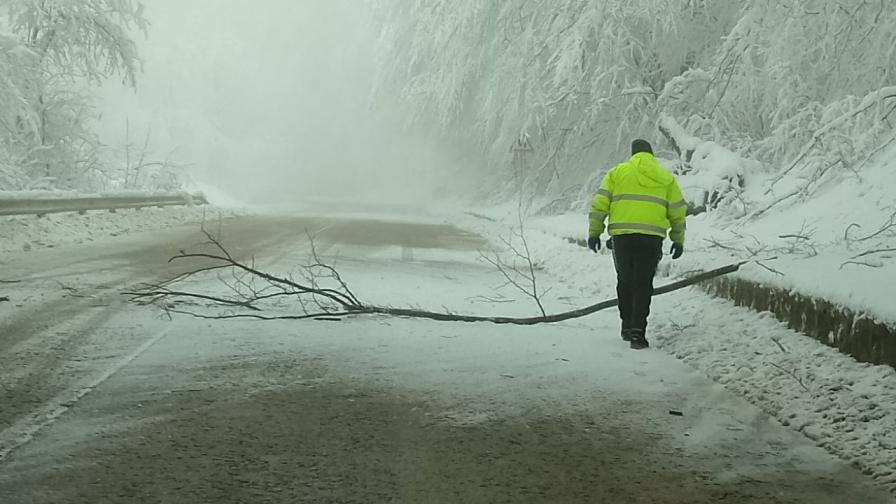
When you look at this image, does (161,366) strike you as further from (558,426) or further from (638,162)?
(638,162)

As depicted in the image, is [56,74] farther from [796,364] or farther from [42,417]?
[796,364]

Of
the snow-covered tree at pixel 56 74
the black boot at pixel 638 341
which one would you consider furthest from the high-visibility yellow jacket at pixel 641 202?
the snow-covered tree at pixel 56 74

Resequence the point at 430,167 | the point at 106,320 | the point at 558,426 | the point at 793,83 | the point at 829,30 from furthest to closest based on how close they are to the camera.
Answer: the point at 430,167
the point at 793,83
the point at 829,30
the point at 106,320
the point at 558,426

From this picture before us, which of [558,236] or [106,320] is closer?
[106,320]

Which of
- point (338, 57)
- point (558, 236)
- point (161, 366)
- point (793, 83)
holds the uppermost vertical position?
point (338, 57)

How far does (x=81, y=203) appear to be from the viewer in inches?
637

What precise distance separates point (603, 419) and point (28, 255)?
9.69m

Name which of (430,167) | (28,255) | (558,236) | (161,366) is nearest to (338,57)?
(430,167)

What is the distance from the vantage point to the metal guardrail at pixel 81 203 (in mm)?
13477

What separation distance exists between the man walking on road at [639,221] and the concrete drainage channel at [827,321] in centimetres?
89

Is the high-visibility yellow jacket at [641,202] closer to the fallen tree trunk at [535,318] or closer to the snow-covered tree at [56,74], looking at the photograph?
the fallen tree trunk at [535,318]

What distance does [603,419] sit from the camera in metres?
4.88

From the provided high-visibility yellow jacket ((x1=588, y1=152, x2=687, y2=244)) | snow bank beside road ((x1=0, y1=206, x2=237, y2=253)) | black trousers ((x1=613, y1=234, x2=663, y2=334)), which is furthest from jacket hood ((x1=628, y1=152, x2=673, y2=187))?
snow bank beside road ((x1=0, y1=206, x2=237, y2=253))

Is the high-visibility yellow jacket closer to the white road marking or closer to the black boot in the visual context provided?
the black boot
